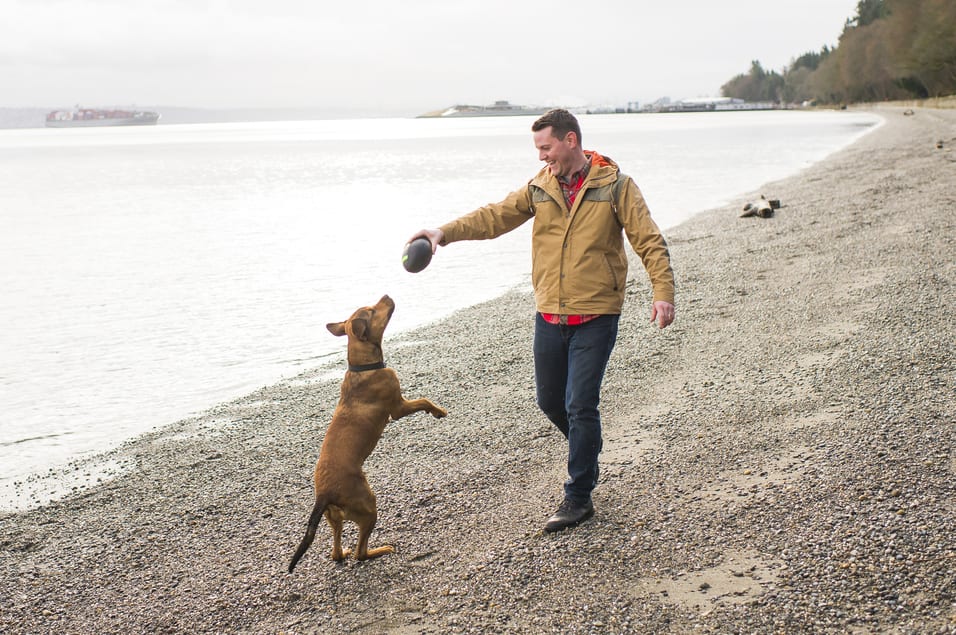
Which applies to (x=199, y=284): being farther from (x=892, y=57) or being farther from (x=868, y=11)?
(x=868, y=11)

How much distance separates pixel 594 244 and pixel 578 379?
2.46 ft

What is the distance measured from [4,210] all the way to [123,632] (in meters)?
37.7

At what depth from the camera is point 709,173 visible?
123 feet

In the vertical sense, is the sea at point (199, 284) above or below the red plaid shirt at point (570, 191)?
below

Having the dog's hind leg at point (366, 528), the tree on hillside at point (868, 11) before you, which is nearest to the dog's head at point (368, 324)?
the dog's hind leg at point (366, 528)

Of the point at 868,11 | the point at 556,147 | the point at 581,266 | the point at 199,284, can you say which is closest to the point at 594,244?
the point at 581,266

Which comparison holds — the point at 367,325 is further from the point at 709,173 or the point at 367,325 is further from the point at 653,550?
the point at 709,173

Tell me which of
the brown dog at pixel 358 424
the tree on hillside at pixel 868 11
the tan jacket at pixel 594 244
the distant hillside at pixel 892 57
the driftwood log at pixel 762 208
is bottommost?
the driftwood log at pixel 762 208

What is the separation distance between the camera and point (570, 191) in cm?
455

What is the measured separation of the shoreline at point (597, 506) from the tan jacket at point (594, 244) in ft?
4.41

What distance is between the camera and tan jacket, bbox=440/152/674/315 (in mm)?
4359

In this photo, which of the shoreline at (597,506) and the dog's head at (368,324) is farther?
the dog's head at (368,324)

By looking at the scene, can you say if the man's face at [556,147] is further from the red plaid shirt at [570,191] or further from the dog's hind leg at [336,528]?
the dog's hind leg at [336,528]

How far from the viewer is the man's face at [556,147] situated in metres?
4.35
